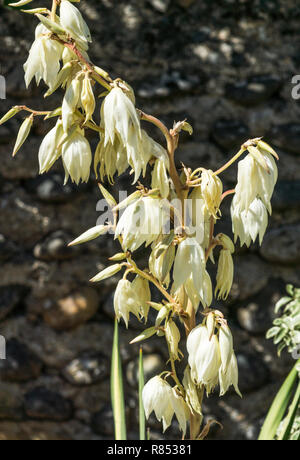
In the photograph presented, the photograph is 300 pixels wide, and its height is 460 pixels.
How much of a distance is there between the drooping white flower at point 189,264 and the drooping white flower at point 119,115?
0.14 metres

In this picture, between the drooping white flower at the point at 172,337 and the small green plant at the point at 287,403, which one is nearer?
the drooping white flower at the point at 172,337

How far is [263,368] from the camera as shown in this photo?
1645 mm

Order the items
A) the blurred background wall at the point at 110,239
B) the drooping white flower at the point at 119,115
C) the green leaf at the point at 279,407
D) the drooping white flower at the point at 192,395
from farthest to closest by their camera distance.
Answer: the blurred background wall at the point at 110,239 < the green leaf at the point at 279,407 < the drooping white flower at the point at 192,395 < the drooping white flower at the point at 119,115

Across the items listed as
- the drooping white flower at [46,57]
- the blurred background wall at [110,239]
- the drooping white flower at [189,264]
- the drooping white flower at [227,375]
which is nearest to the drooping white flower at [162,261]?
the drooping white flower at [189,264]

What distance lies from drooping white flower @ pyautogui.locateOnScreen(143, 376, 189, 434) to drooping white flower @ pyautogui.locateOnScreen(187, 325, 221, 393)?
71 mm

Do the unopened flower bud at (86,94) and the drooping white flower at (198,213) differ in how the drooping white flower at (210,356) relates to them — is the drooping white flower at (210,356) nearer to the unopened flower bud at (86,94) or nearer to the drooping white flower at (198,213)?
the drooping white flower at (198,213)

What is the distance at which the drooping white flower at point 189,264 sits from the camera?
2.13 ft

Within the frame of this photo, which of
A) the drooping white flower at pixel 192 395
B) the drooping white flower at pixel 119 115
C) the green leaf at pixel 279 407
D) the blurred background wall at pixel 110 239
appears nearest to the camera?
the drooping white flower at pixel 119 115

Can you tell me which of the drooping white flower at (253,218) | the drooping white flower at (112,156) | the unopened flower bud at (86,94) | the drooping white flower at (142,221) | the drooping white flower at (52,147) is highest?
the unopened flower bud at (86,94)

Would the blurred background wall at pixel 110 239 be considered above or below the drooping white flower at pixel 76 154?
below

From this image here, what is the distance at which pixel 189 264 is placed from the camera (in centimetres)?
65

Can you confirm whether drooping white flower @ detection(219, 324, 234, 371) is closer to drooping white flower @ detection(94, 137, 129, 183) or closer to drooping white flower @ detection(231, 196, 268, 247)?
drooping white flower @ detection(231, 196, 268, 247)
